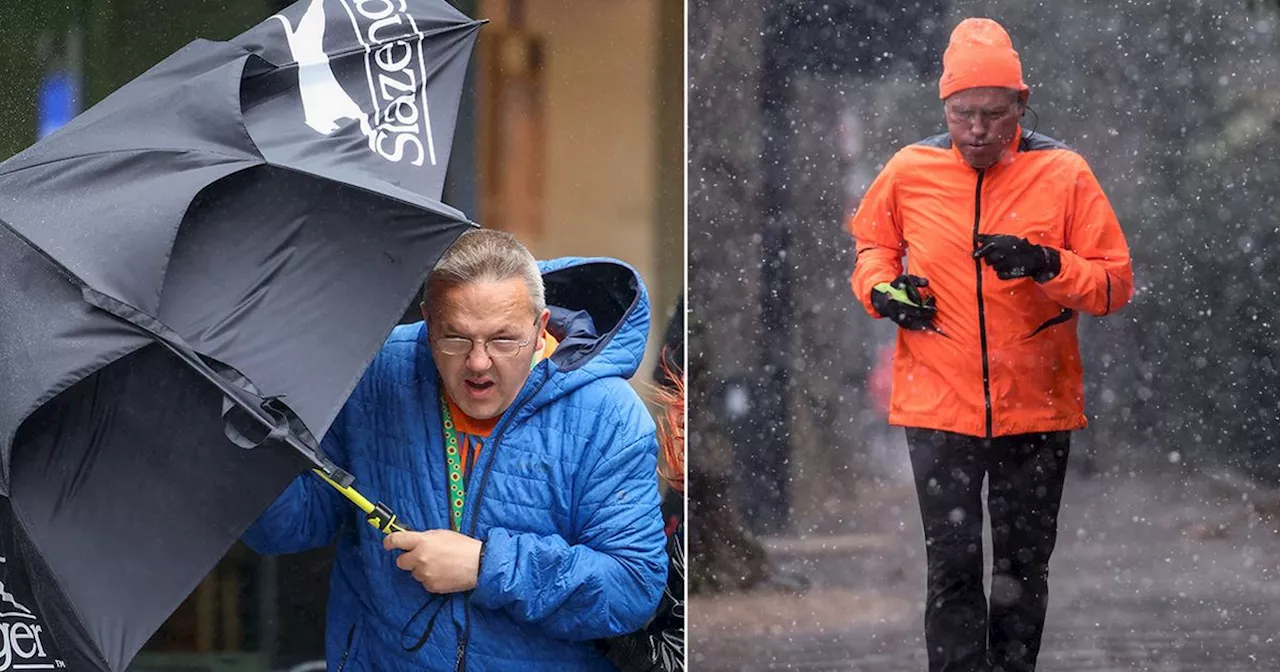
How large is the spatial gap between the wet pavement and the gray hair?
59.3 inches

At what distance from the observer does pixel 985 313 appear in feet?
13.0

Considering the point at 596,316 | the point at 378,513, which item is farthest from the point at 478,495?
the point at 596,316

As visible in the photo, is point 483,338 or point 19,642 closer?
point 483,338

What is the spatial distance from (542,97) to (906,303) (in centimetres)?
125

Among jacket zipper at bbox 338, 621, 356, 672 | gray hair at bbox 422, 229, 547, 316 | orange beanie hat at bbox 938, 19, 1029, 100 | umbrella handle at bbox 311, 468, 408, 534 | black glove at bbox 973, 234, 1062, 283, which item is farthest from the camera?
orange beanie hat at bbox 938, 19, 1029, 100

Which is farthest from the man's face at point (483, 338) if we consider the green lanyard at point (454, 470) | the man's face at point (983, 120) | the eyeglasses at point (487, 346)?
the man's face at point (983, 120)

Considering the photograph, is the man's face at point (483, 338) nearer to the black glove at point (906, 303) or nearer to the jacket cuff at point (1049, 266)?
the black glove at point (906, 303)

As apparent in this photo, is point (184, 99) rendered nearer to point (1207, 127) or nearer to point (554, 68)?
point (554, 68)

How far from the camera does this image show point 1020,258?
3.90m

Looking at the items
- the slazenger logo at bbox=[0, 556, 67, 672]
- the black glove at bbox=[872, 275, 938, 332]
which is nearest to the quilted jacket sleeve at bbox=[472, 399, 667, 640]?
the black glove at bbox=[872, 275, 938, 332]

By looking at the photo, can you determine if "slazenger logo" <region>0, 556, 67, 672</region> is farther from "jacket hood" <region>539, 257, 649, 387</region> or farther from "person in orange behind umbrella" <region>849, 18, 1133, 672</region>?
"person in orange behind umbrella" <region>849, 18, 1133, 672</region>

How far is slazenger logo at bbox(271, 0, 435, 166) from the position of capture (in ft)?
9.71

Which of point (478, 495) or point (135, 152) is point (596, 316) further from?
point (135, 152)

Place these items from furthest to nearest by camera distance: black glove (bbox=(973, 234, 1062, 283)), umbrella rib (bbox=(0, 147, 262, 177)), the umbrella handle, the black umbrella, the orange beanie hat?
the orange beanie hat < black glove (bbox=(973, 234, 1062, 283)) < the umbrella handle < umbrella rib (bbox=(0, 147, 262, 177)) < the black umbrella
